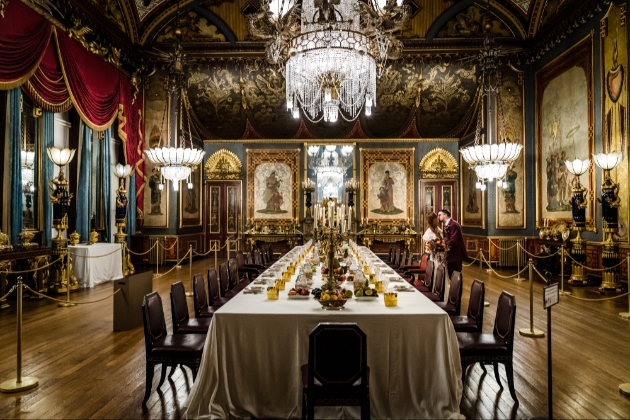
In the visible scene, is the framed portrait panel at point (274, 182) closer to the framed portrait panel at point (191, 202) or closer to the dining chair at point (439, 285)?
the framed portrait panel at point (191, 202)

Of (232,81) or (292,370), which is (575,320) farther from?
(232,81)

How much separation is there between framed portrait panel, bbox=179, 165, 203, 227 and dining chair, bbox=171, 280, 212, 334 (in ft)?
30.3

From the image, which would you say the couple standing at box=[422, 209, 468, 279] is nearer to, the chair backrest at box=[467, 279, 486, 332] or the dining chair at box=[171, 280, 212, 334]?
the chair backrest at box=[467, 279, 486, 332]

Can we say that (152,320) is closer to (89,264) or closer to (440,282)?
(440,282)

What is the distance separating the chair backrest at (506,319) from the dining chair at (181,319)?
8.68ft

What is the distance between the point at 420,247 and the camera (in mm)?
14742

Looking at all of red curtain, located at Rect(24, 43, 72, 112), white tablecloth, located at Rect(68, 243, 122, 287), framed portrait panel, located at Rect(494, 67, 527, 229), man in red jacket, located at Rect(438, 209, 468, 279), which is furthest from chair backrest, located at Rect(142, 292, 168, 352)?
framed portrait panel, located at Rect(494, 67, 527, 229)

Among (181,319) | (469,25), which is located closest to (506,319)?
(181,319)

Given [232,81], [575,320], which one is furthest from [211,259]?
[575,320]

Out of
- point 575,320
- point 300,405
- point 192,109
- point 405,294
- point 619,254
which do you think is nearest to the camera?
point 300,405

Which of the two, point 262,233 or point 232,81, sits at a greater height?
point 232,81

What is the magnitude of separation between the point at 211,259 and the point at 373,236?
18.4 ft

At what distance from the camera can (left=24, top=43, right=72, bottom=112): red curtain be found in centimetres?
780

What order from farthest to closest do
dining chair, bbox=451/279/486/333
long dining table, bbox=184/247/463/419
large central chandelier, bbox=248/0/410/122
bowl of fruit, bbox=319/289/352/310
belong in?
large central chandelier, bbox=248/0/410/122 → dining chair, bbox=451/279/486/333 → bowl of fruit, bbox=319/289/352/310 → long dining table, bbox=184/247/463/419
